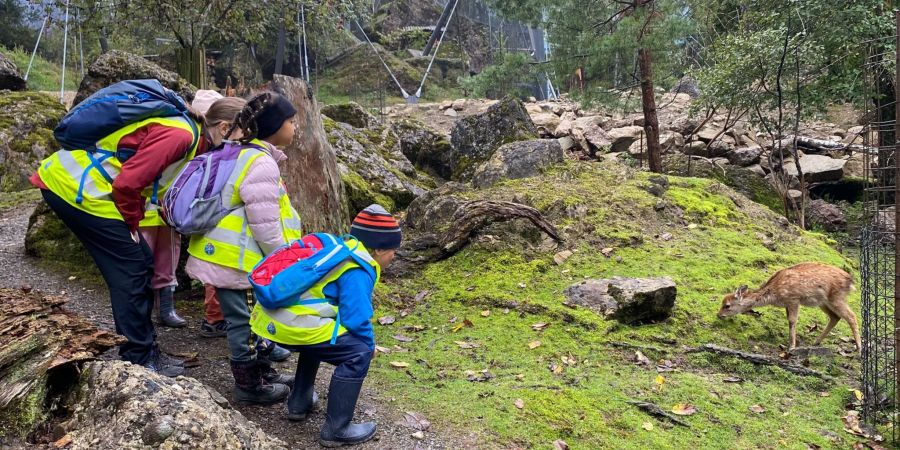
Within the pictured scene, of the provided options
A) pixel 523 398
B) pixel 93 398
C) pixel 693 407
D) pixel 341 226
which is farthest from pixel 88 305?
pixel 693 407

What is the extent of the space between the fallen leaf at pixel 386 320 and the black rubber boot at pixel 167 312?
160 cm

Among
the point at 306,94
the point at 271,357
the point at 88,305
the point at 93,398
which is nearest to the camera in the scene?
the point at 93,398

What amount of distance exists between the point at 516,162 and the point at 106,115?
21.4 feet

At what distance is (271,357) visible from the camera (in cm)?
443

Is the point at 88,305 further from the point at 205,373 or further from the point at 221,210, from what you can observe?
the point at 221,210

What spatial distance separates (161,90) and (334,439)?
7.08 feet

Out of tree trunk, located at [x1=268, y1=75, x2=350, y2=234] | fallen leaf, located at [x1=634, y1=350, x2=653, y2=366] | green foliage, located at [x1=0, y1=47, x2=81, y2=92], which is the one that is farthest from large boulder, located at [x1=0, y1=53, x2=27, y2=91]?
fallen leaf, located at [x1=634, y1=350, x2=653, y2=366]

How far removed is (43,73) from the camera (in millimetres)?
22625

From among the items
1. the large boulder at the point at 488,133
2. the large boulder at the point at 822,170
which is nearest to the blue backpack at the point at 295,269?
the large boulder at the point at 488,133

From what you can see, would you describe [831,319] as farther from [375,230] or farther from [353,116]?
[353,116]

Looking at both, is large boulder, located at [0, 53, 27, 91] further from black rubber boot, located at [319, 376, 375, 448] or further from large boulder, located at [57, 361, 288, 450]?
black rubber boot, located at [319, 376, 375, 448]

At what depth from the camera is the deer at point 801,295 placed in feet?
20.2

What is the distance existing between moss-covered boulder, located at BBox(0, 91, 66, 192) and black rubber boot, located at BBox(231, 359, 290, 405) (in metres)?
8.30

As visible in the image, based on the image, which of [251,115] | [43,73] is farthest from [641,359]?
[43,73]
